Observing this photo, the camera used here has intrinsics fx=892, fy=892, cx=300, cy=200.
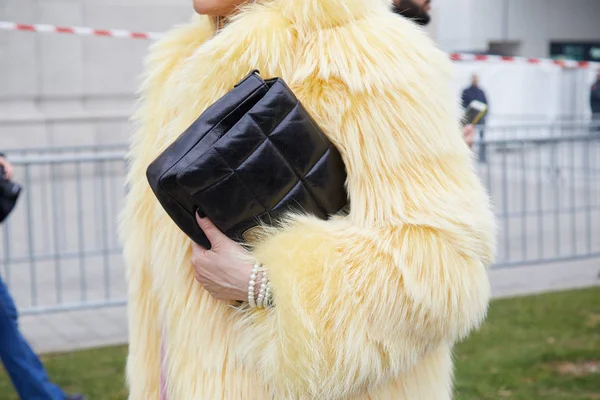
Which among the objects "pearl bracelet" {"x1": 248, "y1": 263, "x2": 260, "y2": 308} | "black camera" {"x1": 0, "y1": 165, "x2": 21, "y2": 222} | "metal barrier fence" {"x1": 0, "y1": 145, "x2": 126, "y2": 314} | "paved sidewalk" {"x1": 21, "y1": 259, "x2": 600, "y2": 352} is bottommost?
"paved sidewalk" {"x1": 21, "y1": 259, "x2": 600, "y2": 352}

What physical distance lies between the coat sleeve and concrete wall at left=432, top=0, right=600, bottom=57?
76.5 feet

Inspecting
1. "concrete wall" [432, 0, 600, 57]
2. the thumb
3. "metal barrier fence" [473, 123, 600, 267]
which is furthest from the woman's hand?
"concrete wall" [432, 0, 600, 57]

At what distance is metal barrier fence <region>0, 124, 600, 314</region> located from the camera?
6566 millimetres

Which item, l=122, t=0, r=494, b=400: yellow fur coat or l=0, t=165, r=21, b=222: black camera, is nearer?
l=122, t=0, r=494, b=400: yellow fur coat

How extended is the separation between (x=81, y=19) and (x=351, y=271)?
13235 millimetres

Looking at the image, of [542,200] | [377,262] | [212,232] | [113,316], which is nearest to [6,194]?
[113,316]

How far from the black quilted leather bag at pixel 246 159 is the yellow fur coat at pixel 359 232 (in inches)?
2.3

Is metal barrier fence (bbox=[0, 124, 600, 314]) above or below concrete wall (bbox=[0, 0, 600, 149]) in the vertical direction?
below

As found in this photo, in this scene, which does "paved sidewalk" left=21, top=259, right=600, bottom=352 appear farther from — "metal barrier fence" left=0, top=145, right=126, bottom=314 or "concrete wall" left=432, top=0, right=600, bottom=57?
"concrete wall" left=432, top=0, right=600, bottom=57

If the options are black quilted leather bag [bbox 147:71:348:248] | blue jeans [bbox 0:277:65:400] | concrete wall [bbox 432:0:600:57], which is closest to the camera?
black quilted leather bag [bbox 147:71:348:248]

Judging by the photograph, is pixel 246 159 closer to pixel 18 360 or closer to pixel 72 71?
pixel 18 360

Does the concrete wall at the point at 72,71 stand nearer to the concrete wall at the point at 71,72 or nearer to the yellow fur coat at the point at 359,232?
the concrete wall at the point at 71,72

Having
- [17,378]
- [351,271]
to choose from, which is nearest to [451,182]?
[351,271]

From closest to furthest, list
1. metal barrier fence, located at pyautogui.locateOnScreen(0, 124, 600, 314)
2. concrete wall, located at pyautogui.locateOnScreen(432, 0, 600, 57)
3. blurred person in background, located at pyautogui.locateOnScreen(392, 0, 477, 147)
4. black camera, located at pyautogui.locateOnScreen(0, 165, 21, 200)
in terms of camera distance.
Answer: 1. blurred person in background, located at pyautogui.locateOnScreen(392, 0, 477, 147)
2. black camera, located at pyautogui.locateOnScreen(0, 165, 21, 200)
3. metal barrier fence, located at pyautogui.locateOnScreen(0, 124, 600, 314)
4. concrete wall, located at pyautogui.locateOnScreen(432, 0, 600, 57)
